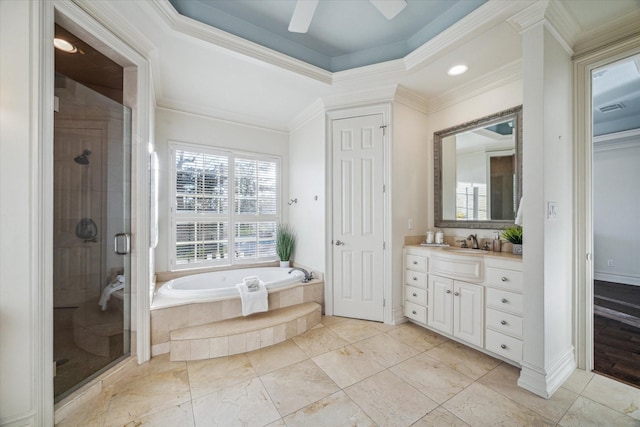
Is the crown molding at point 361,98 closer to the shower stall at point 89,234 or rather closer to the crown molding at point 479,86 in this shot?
the crown molding at point 479,86

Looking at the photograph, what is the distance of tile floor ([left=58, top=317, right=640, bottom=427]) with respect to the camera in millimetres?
1489

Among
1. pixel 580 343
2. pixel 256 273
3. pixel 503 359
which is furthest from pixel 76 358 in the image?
pixel 580 343

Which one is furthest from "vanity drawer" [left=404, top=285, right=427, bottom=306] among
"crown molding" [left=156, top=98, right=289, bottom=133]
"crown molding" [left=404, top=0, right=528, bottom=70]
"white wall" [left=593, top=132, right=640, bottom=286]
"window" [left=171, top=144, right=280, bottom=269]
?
"white wall" [left=593, top=132, right=640, bottom=286]

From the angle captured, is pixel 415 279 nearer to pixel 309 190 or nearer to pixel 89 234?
pixel 309 190

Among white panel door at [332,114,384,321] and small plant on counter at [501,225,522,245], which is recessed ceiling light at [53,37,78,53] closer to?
white panel door at [332,114,384,321]

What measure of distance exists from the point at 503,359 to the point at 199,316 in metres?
2.64

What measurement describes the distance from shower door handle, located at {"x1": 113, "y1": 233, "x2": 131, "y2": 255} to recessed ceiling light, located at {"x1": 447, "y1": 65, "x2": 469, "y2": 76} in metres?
3.22

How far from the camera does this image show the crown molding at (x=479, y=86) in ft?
7.48

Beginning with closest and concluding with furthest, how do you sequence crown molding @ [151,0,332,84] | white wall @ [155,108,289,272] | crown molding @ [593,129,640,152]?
crown molding @ [151,0,332,84] < white wall @ [155,108,289,272] < crown molding @ [593,129,640,152]

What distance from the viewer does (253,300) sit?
2.51 metres

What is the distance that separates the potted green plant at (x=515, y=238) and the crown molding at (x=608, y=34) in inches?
56.1

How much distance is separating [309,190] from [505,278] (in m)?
2.28

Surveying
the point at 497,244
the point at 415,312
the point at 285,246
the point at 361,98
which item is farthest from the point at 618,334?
the point at 285,246

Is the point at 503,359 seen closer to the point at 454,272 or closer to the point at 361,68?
the point at 454,272
